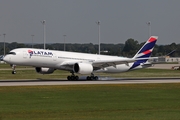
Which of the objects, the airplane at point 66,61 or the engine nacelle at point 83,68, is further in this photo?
the engine nacelle at point 83,68

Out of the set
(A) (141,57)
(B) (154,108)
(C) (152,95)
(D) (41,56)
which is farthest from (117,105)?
(A) (141,57)

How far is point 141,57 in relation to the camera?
6775 centimetres

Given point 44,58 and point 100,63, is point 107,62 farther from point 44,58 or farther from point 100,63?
point 44,58

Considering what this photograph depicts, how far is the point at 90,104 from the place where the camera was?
3158cm

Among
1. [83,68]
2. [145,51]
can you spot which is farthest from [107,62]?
[145,51]

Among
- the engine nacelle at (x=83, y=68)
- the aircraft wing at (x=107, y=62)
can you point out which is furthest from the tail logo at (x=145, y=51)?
the engine nacelle at (x=83, y=68)

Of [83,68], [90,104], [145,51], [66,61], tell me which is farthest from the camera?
[145,51]

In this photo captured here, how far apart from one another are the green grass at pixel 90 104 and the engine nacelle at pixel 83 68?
17.1 metres

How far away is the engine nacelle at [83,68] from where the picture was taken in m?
59.1

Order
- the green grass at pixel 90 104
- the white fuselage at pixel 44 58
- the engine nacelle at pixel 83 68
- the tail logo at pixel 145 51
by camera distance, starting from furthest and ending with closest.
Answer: the tail logo at pixel 145 51 → the engine nacelle at pixel 83 68 → the white fuselage at pixel 44 58 → the green grass at pixel 90 104

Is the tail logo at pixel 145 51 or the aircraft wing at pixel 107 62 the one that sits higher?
the tail logo at pixel 145 51

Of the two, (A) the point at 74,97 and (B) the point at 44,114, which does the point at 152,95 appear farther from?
(B) the point at 44,114

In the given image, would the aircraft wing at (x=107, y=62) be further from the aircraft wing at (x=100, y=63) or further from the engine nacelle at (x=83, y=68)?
the engine nacelle at (x=83, y=68)

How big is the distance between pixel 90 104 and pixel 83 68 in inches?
1092
